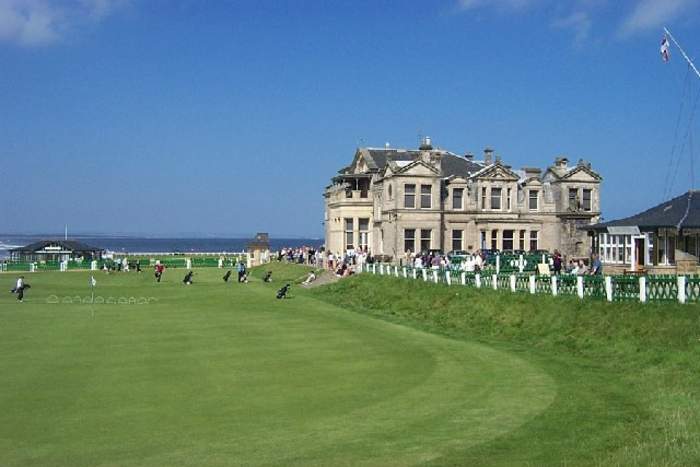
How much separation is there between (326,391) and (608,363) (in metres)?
8.18

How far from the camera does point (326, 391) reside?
18141 mm

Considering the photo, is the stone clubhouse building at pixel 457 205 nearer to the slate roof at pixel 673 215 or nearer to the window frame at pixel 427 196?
the window frame at pixel 427 196

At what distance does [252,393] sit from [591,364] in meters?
9.38

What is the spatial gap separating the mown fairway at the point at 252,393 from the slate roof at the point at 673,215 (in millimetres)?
14152

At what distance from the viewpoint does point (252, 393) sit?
17953 millimetres

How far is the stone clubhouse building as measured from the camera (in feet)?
184

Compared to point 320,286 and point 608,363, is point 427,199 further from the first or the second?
point 608,363

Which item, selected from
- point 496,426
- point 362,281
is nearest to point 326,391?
point 496,426

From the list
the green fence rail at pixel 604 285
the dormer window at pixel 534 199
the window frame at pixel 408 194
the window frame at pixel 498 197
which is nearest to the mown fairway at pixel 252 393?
the green fence rail at pixel 604 285

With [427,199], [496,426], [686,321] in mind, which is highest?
[427,199]

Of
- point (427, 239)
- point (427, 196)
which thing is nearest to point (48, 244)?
point (427, 239)

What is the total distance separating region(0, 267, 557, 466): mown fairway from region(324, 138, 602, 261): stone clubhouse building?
2398cm

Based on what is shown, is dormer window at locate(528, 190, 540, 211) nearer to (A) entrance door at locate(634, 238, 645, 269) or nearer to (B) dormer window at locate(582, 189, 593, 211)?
(B) dormer window at locate(582, 189, 593, 211)

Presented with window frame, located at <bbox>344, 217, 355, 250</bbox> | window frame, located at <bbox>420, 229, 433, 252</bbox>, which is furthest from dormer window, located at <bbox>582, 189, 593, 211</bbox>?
window frame, located at <bbox>344, 217, 355, 250</bbox>
